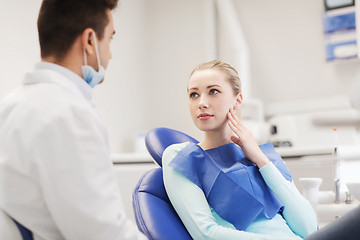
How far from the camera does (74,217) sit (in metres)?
0.77

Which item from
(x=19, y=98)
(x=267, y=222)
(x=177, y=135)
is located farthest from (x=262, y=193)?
(x=19, y=98)

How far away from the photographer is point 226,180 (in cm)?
129

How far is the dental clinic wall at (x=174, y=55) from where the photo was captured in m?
2.77

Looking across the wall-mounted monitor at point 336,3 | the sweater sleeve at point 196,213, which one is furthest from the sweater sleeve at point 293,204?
the wall-mounted monitor at point 336,3

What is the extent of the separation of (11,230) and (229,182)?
692 millimetres

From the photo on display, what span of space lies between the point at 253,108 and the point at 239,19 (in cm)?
84

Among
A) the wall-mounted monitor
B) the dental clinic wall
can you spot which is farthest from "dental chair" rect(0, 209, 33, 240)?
the wall-mounted monitor

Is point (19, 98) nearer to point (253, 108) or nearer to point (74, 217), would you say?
point (74, 217)

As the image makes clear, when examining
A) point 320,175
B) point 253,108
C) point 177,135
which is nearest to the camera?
point 320,175

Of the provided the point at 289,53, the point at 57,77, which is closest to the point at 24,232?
the point at 57,77

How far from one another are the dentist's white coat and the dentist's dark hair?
0.43 feet

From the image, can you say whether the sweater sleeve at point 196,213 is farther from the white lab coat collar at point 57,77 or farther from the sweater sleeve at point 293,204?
the white lab coat collar at point 57,77

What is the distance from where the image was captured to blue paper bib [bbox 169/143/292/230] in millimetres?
1257

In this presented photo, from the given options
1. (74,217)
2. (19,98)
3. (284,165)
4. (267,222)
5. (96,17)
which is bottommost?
(267,222)
